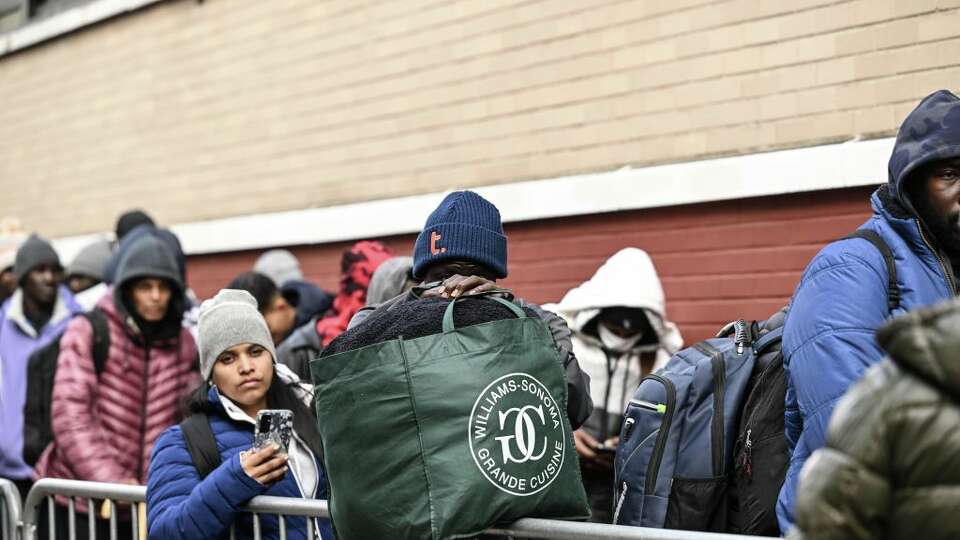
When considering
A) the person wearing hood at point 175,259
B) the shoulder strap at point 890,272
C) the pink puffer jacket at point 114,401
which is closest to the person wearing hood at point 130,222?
the person wearing hood at point 175,259

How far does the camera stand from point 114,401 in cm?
612

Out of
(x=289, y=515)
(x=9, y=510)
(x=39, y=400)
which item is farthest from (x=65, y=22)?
(x=289, y=515)

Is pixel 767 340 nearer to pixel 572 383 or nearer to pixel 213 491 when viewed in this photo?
pixel 572 383

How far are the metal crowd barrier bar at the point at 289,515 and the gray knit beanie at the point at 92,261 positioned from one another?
392 centimetres

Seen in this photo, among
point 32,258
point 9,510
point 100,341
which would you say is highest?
point 32,258

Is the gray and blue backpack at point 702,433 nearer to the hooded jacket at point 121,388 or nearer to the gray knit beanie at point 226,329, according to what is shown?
the gray knit beanie at point 226,329

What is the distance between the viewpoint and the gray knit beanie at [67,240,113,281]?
9219 millimetres

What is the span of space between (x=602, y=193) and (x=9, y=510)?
131 inches

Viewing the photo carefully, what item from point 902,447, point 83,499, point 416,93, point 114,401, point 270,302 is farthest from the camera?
point 416,93

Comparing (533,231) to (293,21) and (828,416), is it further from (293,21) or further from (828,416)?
(828,416)

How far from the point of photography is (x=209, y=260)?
33.1ft

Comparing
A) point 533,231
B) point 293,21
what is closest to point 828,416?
point 533,231

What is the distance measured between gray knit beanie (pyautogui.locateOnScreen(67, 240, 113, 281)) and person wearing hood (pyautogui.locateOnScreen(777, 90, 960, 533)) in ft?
21.3

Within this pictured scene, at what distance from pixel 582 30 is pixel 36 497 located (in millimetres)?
3744
